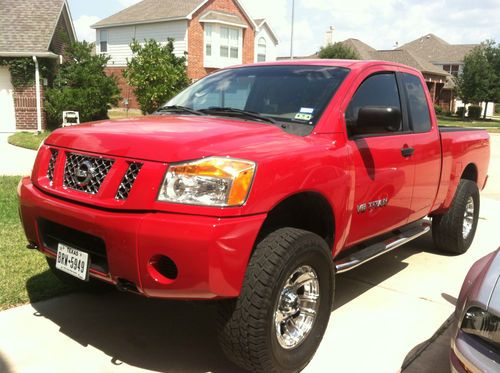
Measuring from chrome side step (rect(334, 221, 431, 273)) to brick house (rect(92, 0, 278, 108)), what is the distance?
79.1ft

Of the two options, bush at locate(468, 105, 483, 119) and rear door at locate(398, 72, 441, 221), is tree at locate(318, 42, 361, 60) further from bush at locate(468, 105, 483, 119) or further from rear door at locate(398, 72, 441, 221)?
rear door at locate(398, 72, 441, 221)

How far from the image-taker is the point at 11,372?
2971 millimetres

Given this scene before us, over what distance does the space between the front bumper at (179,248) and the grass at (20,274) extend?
1.61m

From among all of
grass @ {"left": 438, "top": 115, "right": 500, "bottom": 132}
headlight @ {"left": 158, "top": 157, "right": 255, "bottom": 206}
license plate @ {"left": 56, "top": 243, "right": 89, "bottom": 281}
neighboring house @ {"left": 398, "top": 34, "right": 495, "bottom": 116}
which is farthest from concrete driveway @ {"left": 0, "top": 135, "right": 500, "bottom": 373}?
neighboring house @ {"left": 398, "top": 34, "right": 495, "bottom": 116}

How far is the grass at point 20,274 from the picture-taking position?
397 cm

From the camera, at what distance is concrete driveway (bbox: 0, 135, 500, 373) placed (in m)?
3.17

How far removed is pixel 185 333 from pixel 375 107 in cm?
204

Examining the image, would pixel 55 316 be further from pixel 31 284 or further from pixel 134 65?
pixel 134 65

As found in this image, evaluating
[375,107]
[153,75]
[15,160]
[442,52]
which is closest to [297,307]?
Answer: [375,107]

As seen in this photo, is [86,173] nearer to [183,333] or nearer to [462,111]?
[183,333]

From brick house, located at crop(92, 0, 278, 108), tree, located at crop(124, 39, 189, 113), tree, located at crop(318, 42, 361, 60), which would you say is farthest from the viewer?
tree, located at crop(318, 42, 361, 60)

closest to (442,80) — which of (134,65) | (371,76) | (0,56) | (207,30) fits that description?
(207,30)

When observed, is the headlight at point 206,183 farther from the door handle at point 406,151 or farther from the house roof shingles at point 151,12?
the house roof shingles at point 151,12

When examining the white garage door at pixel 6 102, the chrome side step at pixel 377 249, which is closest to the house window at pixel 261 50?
the white garage door at pixel 6 102
